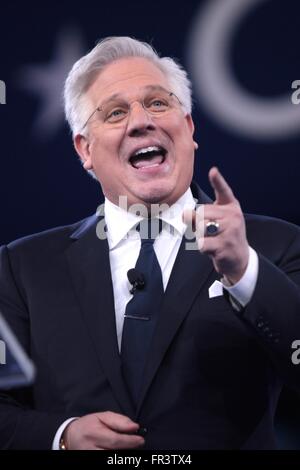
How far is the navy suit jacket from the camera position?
4.88 ft

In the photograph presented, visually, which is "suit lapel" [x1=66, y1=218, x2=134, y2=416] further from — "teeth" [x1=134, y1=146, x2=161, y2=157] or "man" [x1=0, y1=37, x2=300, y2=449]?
"teeth" [x1=134, y1=146, x2=161, y2=157]

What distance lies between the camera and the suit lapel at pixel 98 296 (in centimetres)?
151

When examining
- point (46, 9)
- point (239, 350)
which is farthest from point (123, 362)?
point (46, 9)

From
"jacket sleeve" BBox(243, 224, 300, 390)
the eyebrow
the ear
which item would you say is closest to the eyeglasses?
the eyebrow

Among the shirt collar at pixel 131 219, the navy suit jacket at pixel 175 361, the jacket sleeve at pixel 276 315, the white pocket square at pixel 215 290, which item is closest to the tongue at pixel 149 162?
the shirt collar at pixel 131 219

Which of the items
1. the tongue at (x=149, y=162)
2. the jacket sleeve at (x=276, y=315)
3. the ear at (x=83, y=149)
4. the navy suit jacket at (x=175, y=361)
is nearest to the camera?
the jacket sleeve at (x=276, y=315)

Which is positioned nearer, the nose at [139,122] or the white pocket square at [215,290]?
the white pocket square at [215,290]

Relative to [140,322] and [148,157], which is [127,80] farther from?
[140,322]

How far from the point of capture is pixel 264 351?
5.06ft

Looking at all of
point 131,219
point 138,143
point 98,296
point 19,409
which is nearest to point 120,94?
point 138,143

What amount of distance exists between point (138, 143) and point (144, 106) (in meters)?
0.11

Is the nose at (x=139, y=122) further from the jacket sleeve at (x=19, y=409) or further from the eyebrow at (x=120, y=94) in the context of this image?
the jacket sleeve at (x=19, y=409)

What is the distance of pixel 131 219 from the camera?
1.74 metres

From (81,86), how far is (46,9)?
0.26 m
